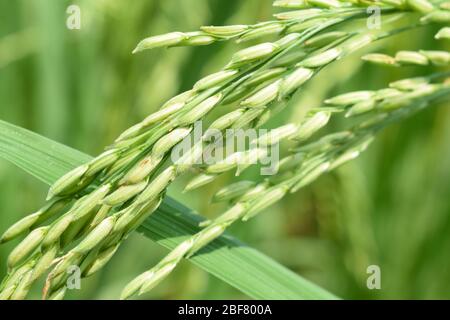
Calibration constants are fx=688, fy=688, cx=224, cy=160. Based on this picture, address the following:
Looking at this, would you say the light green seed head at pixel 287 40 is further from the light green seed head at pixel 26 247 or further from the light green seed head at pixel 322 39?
the light green seed head at pixel 26 247

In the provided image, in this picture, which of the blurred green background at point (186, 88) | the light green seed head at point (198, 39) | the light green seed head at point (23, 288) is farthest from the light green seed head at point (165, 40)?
the blurred green background at point (186, 88)

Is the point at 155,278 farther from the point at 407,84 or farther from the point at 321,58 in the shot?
the point at 407,84

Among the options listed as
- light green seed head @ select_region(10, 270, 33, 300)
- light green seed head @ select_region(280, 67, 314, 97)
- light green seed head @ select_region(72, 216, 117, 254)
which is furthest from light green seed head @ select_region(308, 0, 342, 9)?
light green seed head @ select_region(10, 270, 33, 300)

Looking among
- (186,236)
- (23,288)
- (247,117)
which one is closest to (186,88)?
(186,236)

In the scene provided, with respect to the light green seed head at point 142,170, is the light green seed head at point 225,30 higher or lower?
higher

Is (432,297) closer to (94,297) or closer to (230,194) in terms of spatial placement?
(94,297)
